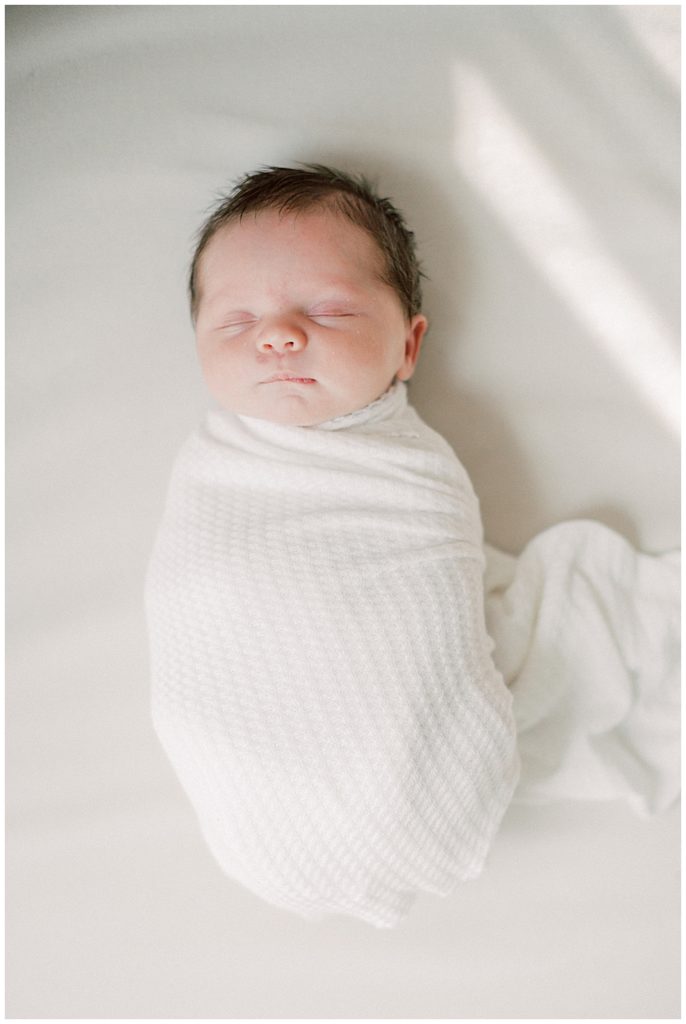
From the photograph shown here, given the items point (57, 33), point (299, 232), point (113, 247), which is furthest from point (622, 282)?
point (57, 33)

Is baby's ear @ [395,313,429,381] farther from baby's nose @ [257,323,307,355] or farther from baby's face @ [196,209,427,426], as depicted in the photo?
baby's nose @ [257,323,307,355]

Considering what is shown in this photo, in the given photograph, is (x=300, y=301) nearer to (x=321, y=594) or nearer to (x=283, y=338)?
(x=283, y=338)

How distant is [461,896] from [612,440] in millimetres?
717

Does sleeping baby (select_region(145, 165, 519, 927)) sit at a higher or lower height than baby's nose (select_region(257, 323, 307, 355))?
lower

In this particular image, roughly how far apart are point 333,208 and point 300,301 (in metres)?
0.14

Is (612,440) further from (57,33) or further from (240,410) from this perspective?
(57,33)

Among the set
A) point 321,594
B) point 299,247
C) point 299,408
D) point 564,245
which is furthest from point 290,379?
point 564,245

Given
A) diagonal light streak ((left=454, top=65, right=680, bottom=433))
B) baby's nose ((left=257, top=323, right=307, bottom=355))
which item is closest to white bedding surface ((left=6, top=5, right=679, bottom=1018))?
diagonal light streak ((left=454, top=65, right=680, bottom=433))

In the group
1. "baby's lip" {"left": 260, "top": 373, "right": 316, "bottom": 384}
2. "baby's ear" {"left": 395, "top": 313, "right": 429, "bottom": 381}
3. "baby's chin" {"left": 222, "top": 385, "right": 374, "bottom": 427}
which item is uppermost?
"baby's ear" {"left": 395, "top": 313, "right": 429, "bottom": 381}

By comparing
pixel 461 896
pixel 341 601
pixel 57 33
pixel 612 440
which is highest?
pixel 57 33

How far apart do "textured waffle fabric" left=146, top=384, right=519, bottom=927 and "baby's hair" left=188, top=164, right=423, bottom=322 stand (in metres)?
0.24

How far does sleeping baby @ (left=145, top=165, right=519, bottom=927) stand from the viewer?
2.93 feet

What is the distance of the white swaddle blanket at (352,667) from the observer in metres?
0.89

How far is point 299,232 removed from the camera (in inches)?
38.8
